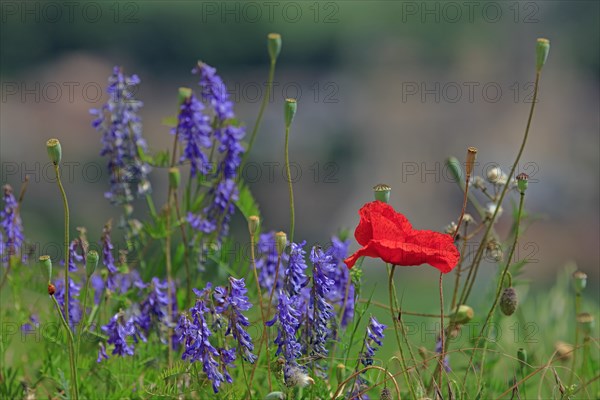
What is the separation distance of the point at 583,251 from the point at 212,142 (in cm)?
671

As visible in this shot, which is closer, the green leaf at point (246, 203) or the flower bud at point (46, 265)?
the flower bud at point (46, 265)

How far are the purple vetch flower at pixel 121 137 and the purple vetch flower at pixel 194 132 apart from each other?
0.12m

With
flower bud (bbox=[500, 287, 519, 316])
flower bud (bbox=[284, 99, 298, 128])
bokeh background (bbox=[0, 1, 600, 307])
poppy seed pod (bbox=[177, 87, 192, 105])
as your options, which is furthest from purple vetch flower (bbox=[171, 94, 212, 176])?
bokeh background (bbox=[0, 1, 600, 307])

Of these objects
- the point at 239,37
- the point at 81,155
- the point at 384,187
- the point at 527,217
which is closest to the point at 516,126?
the point at 239,37

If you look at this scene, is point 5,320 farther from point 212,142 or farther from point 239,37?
point 239,37

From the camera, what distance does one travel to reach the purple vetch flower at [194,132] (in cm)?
193

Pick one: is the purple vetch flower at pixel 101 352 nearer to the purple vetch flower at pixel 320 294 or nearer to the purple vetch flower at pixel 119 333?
the purple vetch flower at pixel 119 333

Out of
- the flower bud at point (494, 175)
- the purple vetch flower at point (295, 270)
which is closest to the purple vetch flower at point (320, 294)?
the purple vetch flower at point (295, 270)

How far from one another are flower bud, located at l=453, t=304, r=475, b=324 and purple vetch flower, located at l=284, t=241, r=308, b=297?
243mm

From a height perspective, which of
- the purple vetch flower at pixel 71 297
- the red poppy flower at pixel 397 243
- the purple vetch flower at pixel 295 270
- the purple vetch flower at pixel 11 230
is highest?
the red poppy flower at pixel 397 243

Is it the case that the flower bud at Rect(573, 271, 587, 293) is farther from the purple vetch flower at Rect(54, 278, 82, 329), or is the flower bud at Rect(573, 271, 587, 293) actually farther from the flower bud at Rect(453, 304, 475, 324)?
the purple vetch flower at Rect(54, 278, 82, 329)

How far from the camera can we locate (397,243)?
1.32m

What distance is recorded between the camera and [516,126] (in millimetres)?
9695

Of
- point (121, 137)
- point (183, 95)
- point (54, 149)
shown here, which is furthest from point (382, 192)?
point (121, 137)
